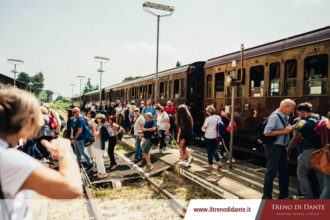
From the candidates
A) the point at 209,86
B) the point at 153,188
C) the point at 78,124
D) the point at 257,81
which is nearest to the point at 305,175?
the point at 153,188

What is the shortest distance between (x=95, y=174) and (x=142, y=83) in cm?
1114

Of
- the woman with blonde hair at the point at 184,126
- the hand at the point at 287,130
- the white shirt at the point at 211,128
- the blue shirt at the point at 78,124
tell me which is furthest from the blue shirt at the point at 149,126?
the hand at the point at 287,130

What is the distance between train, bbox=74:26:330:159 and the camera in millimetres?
6137

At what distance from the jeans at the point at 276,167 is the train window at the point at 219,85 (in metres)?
5.23

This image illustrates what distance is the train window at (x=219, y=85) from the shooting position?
32.5 ft

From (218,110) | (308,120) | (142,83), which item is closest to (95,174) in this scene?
(218,110)

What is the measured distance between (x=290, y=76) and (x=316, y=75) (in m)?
0.76

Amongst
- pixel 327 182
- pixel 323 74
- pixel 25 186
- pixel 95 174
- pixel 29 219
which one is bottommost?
pixel 95 174

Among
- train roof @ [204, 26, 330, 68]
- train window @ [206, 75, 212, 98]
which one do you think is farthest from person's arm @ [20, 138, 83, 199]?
train window @ [206, 75, 212, 98]

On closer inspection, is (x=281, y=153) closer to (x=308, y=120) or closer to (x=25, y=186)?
(x=308, y=120)

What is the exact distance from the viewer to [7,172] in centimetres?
120

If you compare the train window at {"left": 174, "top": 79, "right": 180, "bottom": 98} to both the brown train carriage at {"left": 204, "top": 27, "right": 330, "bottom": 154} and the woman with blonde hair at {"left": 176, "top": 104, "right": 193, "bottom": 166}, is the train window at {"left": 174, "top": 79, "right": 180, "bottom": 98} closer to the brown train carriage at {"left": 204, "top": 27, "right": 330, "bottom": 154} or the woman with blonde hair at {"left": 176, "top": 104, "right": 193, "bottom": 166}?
the brown train carriage at {"left": 204, "top": 27, "right": 330, "bottom": 154}

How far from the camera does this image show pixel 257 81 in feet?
26.5

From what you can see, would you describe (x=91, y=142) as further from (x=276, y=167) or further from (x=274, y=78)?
(x=274, y=78)
